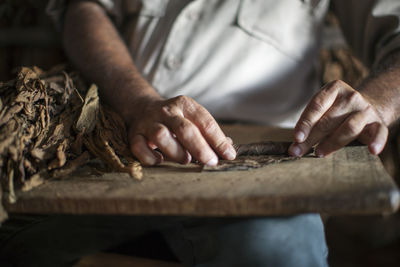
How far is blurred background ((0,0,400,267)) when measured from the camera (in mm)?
1631

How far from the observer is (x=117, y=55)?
44.7 inches

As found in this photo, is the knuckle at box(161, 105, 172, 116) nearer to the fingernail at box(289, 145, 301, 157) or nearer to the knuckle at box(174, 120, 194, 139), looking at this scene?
the knuckle at box(174, 120, 194, 139)

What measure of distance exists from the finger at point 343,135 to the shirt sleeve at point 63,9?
0.94m

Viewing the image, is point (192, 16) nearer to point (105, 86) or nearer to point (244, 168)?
point (105, 86)

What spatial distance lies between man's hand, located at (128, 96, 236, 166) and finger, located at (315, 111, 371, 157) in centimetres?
19

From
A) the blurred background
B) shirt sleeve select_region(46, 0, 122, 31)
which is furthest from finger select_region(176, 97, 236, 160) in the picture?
the blurred background

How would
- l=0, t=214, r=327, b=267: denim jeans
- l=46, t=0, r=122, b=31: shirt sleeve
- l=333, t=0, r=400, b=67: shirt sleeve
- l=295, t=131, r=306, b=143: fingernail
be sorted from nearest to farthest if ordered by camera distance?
l=0, t=214, r=327, b=267: denim jeans → l=295, t=131, r=306, b=143: fingernail → l=333, t=0, r=400, b=67: shirt sleeve → l=46, t=0, r=122, b=31: shirt sleeve

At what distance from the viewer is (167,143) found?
756 mm

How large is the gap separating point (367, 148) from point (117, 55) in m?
0.77

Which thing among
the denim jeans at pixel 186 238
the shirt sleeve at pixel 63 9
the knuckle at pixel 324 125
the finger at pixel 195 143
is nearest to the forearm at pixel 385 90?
the knuckle at pixel 324 125

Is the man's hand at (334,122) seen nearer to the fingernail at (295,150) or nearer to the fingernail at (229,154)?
the fingernail at (295,150)

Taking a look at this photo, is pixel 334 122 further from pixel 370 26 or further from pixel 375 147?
pixel 370 26

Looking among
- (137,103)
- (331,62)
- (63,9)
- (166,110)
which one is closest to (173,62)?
(137,103)

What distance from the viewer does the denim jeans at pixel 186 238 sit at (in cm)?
67
